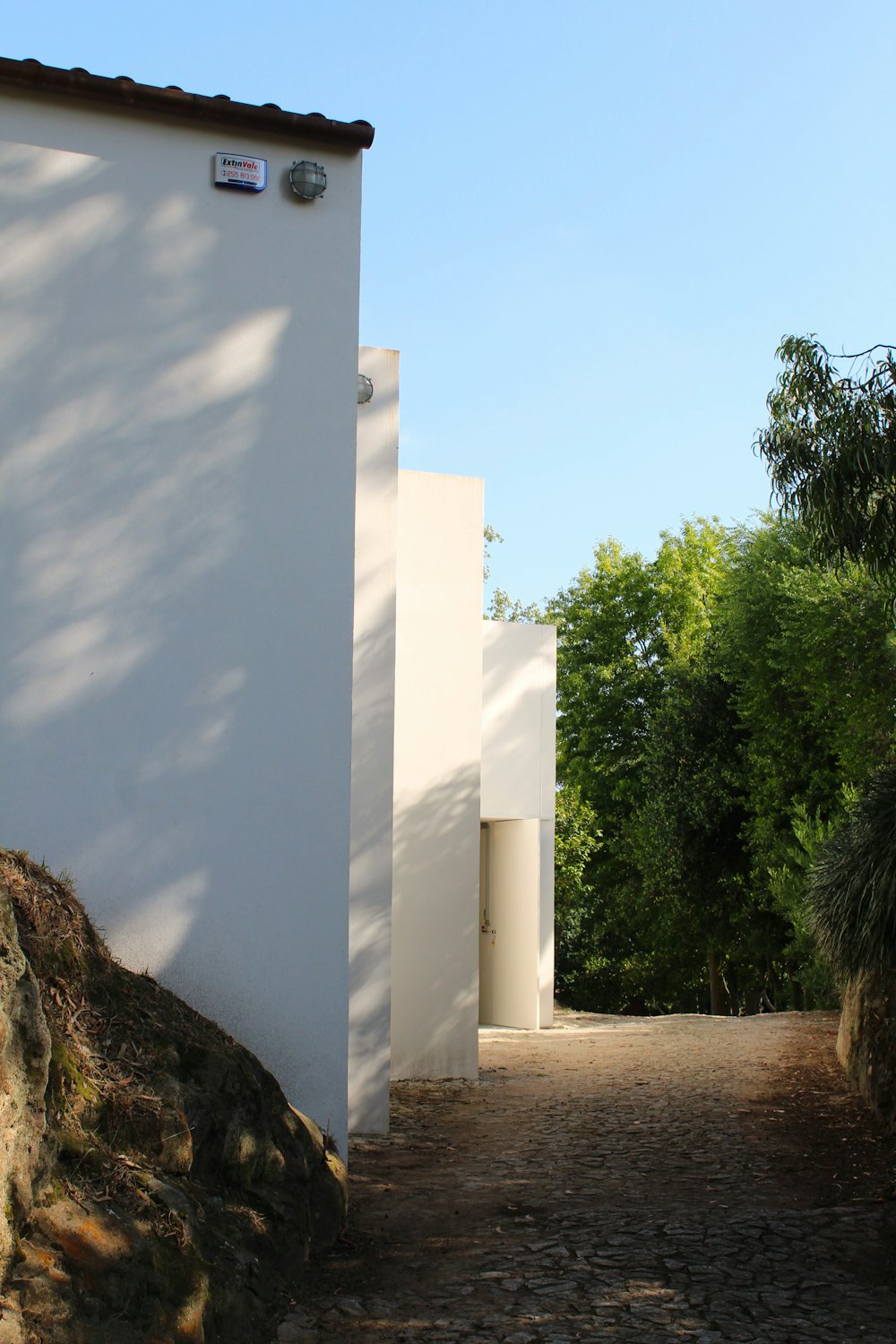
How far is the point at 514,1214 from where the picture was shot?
6090 millimetres

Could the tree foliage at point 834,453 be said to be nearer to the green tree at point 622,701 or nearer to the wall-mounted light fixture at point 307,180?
the wall-mounted light fixture at point 307,180

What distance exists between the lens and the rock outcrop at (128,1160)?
375cm

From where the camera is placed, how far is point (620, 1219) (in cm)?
596

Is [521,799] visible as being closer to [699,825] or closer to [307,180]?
[699,825]

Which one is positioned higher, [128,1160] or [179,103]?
[179,103]

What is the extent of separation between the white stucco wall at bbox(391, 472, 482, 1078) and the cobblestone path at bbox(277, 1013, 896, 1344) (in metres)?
0.64

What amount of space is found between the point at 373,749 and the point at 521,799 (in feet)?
18.5

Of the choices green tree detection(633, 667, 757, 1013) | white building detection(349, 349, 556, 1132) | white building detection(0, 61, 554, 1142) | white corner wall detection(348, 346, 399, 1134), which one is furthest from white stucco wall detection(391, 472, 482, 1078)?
green tree detection(633, 667, 757, 1013)

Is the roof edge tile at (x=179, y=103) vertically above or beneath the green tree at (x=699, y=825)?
above

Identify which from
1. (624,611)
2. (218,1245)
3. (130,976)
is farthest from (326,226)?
(624,611)

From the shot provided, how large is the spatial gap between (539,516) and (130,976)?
96.1ft

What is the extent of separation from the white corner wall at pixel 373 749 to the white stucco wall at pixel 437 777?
1.99 metres

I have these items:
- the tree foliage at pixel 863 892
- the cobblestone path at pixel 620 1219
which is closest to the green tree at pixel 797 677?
the cobblestone path at pixel 620 1219

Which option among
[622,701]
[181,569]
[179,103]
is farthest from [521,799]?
[622,701]
